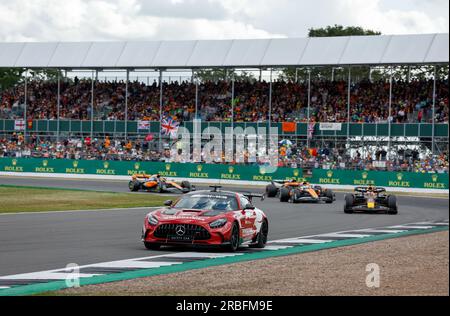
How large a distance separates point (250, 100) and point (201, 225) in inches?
1692

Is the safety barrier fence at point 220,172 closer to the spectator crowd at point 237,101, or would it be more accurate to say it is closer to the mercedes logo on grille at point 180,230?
the spectator crowd at point 237,101

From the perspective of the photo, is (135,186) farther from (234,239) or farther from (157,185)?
(234,239)

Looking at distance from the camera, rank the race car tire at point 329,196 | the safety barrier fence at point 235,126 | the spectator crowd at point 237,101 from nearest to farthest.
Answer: the race car tire at point 329,196 < the safety barrier fence at point 235,126 < the spectator crowd at point 237,101

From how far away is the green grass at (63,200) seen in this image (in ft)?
101

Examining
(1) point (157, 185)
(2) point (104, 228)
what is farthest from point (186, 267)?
(1) point (157, 185)

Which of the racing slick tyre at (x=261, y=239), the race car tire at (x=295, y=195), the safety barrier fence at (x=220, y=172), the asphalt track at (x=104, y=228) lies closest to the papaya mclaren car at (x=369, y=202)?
the asphalt track at (x=104, y=228)

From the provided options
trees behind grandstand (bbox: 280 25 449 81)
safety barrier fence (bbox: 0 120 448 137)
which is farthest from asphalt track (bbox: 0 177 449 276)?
trees behind grandstand (bbox: 280 25 449 81)

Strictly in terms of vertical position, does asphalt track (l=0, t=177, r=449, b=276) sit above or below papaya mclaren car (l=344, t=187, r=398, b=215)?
below

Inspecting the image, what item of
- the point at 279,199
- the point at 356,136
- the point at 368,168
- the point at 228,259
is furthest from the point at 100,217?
the point at 356,136

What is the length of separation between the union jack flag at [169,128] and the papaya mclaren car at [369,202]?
2664 centimetres

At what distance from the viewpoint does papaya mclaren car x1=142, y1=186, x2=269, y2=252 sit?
17344 mm

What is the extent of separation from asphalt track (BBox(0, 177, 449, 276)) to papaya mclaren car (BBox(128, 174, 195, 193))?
18.7 feet

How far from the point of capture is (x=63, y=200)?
116ft

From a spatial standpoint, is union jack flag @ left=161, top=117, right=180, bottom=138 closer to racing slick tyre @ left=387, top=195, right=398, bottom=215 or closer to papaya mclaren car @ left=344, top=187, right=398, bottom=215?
papaya mclaren car @ left=344, top=187, right=398, bottom=215
